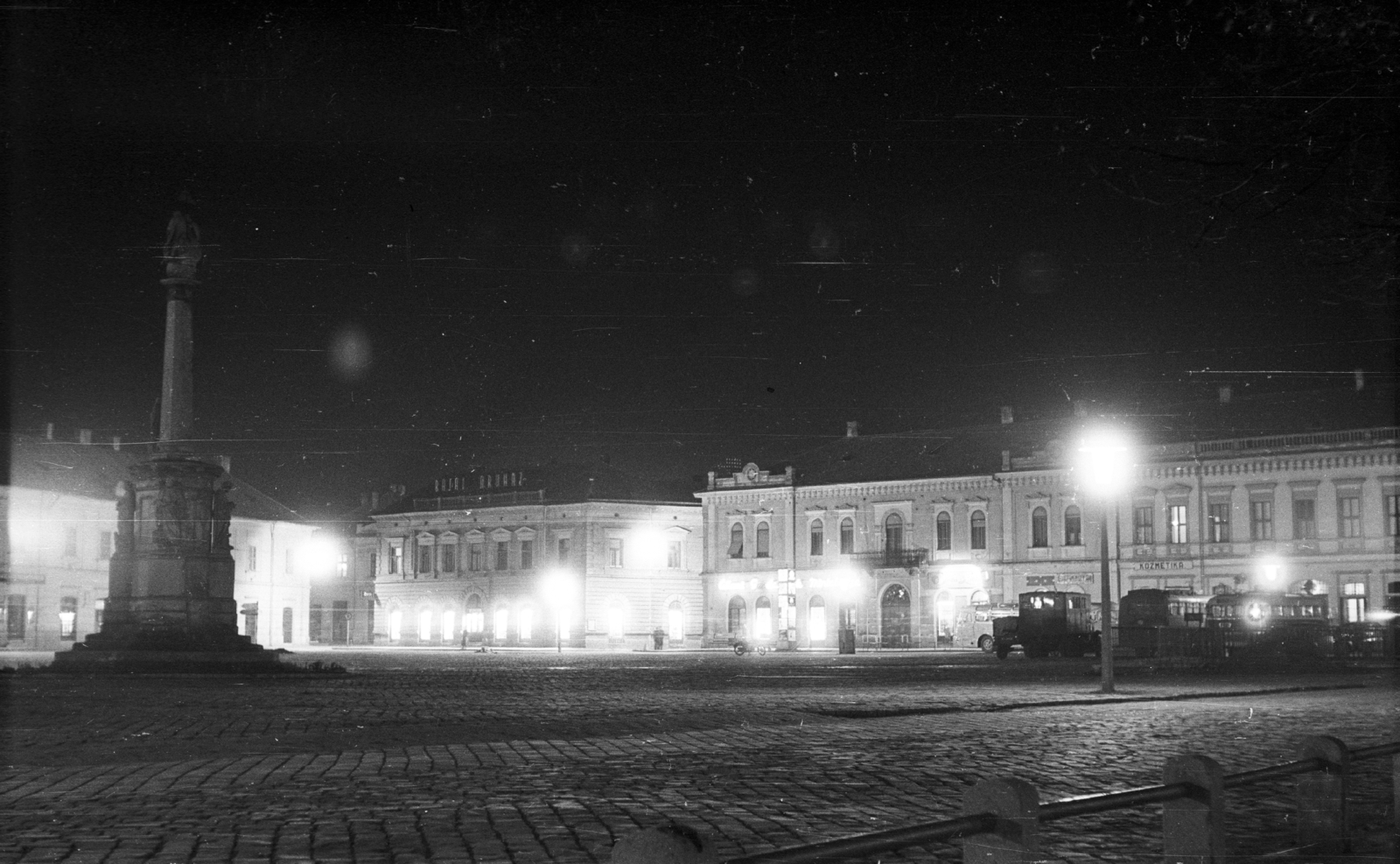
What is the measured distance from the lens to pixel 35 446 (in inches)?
2773

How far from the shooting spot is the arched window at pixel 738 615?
77438mm

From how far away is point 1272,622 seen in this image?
4744cm

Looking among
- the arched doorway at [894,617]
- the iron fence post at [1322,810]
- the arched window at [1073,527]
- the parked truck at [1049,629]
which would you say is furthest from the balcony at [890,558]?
the iron fence post at [1322,810]

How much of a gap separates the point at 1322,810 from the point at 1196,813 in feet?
6.68

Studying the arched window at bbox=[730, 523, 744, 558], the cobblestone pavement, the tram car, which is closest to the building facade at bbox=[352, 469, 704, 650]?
the arched window at bbox=[730, 523, 744, 558]

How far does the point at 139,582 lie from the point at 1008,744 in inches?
860

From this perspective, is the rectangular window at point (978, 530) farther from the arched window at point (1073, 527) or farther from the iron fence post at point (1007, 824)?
the iron fence post at point (1007, 824)

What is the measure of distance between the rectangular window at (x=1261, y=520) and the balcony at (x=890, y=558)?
563 inches

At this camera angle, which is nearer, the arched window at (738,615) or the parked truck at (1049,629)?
the parked truck at (1049,629)

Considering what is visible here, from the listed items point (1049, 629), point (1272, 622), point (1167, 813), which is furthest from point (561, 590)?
point (1167, 813)

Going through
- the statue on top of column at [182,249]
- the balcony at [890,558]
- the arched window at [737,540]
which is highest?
the statue on top of column at [182,249]

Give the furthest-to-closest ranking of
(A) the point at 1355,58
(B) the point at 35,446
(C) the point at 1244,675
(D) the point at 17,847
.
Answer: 1. (B) the point at 35,446
2. (C) the point at 1244,675
3. (A) the point at 1355,58
4. (D) the point at 17,847

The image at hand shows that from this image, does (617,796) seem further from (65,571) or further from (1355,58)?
(65,571)

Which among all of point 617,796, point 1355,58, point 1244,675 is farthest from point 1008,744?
point 1244,675
